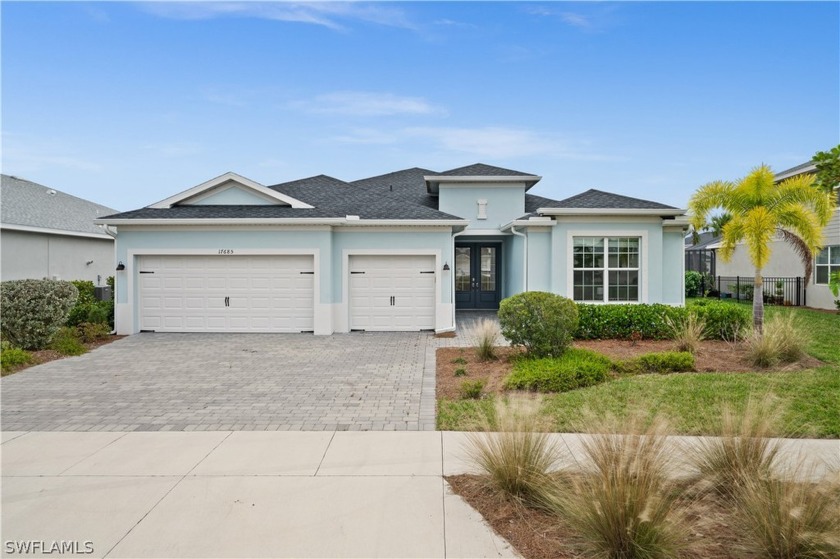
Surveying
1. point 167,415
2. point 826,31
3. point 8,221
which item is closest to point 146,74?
point 8,221

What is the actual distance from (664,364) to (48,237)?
22.1 metres

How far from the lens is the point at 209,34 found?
562 inches

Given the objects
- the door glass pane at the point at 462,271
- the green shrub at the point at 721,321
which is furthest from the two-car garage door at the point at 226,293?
the green shrub at the point at 721,321

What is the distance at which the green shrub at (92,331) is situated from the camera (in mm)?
13203

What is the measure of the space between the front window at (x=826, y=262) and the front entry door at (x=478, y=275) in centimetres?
1263

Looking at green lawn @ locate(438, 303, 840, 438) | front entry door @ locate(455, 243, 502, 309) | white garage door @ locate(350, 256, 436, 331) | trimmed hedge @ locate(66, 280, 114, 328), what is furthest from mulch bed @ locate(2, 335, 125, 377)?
front entry door @ locate(455, 243, 502, 309)

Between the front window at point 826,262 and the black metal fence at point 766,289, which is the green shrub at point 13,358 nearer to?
the front window at point 826,262

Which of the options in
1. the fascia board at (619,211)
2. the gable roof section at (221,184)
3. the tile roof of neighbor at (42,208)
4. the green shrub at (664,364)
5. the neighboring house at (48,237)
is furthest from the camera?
the tile roof of neighbor at (42,208)

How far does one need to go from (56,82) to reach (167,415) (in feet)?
41.9

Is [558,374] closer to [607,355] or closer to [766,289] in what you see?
[607,355]

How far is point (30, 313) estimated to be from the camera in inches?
458

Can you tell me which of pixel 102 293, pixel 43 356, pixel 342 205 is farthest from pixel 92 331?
pixel 342 205

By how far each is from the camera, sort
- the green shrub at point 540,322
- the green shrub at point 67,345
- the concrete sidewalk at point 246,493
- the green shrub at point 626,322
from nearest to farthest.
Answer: the concrete sidewalk at point 246,493, the green shrub at point 540,322, the green shrub at point 67,345, the green shrub at point 626,322

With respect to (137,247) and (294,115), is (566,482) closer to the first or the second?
(137,247)
